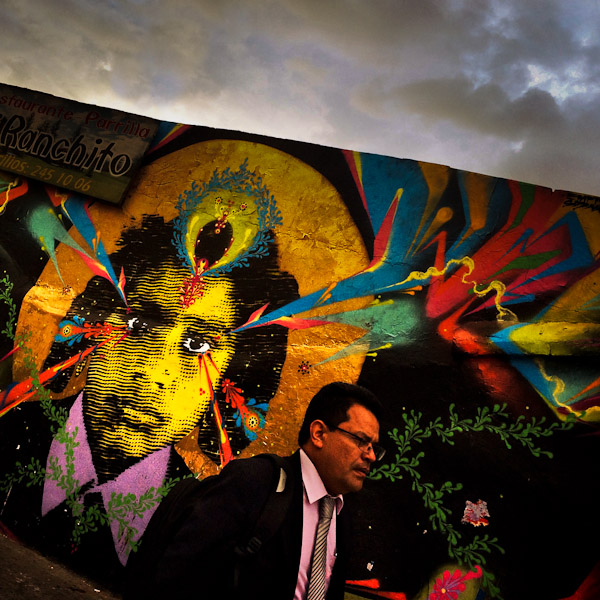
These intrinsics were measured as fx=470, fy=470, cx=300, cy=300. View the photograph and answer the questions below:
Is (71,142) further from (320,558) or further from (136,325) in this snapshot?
(320,558)

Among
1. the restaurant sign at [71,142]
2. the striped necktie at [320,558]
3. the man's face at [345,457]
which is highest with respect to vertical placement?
the restaurant sign at [71,142]

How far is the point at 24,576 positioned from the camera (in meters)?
2.89

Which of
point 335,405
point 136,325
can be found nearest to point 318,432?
point 335,405

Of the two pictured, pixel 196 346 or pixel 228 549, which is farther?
pixel 196 346

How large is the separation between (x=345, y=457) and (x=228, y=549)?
53cm

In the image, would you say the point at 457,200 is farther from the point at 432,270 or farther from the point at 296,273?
the point at 296,273

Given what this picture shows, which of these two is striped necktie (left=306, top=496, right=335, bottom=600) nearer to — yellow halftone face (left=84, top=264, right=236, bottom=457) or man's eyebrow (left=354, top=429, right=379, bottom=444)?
man's eyebrow (left=354, top=429, right=379, bottom=444)

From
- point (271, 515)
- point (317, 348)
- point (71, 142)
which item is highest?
point (71, 142)

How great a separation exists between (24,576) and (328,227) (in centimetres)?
303

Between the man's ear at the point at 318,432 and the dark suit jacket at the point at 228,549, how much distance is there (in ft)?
0.59

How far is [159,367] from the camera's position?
355 cm

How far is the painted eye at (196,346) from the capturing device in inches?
138

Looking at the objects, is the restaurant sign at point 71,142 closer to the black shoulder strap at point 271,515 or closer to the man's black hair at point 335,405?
the man's black hair at point 335,405

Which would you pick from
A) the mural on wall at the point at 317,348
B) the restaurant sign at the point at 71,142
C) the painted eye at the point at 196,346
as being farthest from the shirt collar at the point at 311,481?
the restaurant sign at the point at 71,142
